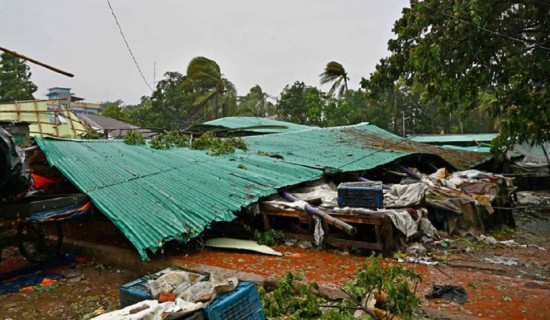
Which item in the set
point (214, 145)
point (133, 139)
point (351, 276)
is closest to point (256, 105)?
point (214, 145)

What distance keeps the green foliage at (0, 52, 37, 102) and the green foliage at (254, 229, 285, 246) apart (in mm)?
29062

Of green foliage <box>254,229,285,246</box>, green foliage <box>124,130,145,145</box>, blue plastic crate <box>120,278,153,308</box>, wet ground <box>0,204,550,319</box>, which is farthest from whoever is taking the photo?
green foliage <box>124,130,145,145</box>

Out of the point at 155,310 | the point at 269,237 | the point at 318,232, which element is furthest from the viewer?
the point at 269,237

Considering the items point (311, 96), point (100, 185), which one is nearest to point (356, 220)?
point (100, 185)

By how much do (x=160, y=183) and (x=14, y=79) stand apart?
29.4 meters

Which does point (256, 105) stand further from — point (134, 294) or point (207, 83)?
point (134, 294)

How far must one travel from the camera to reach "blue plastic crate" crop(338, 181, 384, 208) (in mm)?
7203

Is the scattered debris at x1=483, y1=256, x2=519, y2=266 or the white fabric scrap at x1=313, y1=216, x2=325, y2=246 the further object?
the white fabric scrap at x1=313, y1=216, x2=325, y2=246

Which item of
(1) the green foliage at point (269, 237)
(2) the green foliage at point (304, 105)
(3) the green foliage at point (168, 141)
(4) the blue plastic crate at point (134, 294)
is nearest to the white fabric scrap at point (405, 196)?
(1) the green foliage at point (269, 237)

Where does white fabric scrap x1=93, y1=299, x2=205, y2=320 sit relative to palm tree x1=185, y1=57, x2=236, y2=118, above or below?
below

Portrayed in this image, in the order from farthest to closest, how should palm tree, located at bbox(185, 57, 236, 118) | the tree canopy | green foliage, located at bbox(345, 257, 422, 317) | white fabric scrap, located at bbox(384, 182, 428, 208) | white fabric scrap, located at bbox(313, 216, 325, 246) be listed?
palm tree, located at bbox(185, 57, 236, 118) → white fabric scrap, located at bbox(384, 182, 428, 208) → white fabric scrap, located at bbox(313, 216, 325, 246) → the tree canopy → green foliage, located at bbox(345, 257, 422, 317)

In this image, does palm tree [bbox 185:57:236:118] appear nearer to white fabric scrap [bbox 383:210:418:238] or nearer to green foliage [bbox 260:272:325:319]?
white fabric scrap [bbox 383:210:418:238]

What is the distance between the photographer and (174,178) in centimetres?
788

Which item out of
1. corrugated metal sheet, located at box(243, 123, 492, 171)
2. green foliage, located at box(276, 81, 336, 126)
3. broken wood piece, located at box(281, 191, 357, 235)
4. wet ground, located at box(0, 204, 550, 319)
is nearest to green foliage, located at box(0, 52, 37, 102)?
green foliage, located at box(276, 81, 336, 126)
